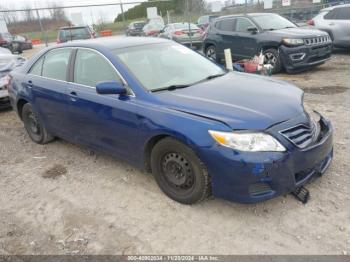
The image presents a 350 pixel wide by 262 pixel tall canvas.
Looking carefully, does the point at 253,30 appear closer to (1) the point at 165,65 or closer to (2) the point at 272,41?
(2) the point at 272,41

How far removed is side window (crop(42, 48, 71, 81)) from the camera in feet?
15.7

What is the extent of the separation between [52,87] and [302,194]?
3354 mm

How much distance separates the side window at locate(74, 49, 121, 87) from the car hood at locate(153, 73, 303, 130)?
0.74m

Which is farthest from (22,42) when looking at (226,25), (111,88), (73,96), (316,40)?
(111,88)

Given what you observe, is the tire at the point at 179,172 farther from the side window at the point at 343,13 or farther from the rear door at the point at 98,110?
the side window at the point at 343,13

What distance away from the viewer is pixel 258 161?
120 inches

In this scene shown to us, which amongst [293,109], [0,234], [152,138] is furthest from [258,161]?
[0,234]

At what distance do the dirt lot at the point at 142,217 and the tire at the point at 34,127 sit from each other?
833mm

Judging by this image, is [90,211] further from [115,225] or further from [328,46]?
[328,46]

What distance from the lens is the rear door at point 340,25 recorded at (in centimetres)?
1179

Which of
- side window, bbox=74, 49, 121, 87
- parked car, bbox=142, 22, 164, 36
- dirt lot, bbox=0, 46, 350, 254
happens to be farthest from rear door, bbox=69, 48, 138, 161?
parked car, bbox=142, 22, 164, 36

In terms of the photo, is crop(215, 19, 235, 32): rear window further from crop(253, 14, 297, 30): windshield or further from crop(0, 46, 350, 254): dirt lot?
crop(0, 46, 350, 254): dirt lot

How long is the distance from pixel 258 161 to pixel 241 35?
27.2 ft

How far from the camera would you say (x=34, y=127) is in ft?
19.0
